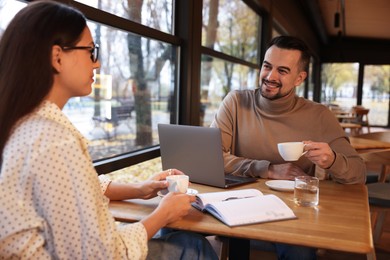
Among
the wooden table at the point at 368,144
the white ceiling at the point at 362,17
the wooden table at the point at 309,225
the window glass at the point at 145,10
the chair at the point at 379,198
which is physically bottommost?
the chair at the point at 379,198

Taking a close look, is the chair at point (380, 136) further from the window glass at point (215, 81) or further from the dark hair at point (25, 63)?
the dark hair at point (25, 63)

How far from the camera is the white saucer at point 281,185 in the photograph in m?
1.40

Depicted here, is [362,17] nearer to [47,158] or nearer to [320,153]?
[320,153]

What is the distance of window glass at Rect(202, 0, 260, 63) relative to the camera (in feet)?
11.3

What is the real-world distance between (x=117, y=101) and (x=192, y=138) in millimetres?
929

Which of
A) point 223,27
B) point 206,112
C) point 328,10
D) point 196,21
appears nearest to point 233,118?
point 196,21

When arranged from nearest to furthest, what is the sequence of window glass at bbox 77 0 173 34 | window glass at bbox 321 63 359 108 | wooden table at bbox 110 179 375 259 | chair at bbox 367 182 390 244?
wooden table at bbox 110 179 375 259
window glass at bbox 77 0 173 34
chair at bbox 367 182 390 244
window glass at bbox 321 63 359 108

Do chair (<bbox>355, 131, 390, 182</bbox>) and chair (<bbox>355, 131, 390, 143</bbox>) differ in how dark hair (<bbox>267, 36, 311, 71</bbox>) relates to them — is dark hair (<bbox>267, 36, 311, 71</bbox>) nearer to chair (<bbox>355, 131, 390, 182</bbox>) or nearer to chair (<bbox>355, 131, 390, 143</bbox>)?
chair (<bbox>355, 131, 390, 182</bbox>)

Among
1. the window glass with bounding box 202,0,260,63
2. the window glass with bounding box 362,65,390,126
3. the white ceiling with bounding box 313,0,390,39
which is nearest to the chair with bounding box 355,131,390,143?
the window glass with bounding box 202,0,260,63

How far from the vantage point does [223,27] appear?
3.92 m

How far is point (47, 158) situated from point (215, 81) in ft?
10.2

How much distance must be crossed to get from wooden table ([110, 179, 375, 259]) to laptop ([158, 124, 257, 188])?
23cm

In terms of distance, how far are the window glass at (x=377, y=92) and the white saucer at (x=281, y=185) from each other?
11555 millimetres

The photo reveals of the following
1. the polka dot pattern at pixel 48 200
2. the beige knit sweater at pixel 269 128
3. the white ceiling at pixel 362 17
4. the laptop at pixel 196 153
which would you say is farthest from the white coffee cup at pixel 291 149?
the white ceiling at pixel 362 17
